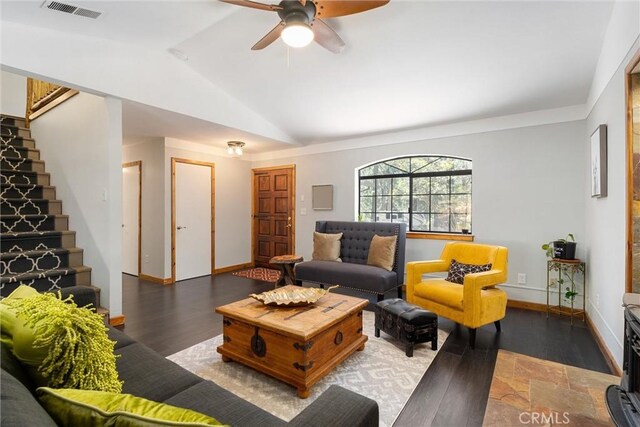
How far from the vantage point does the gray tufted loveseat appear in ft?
12.7

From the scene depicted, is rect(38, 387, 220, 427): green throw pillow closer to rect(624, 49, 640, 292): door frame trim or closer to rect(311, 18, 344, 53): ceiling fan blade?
rect(311, 18, 344, 53): ceiling fan blade

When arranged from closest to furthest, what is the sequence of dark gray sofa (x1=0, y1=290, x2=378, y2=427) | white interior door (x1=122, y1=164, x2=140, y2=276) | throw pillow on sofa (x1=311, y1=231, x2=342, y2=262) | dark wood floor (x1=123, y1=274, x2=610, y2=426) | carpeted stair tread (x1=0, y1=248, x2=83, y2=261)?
dark gray sofa (x1=0, y1=290, x2=378, y2=427) → dark wood floor (x1=123, y1=274, x2=610, y2=426) → carpeted stair tread (x1=0, y1=248, x2=83, y2=261) → throw pillow on sofa (x1=311, y1=231, x2=342, y2=262) → white interior door (x1=122, y1=164, x2=140, y2=276)

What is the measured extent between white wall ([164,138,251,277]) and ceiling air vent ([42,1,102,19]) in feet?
8.92

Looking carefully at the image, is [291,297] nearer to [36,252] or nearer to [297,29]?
[297,29]

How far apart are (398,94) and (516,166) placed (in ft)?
5.76

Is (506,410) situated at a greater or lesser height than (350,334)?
lesser

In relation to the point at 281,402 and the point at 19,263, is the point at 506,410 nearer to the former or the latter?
the point at 281,402

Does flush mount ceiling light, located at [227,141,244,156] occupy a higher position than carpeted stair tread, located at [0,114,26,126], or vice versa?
carpeted stair tread, located at [0,114,26,126]

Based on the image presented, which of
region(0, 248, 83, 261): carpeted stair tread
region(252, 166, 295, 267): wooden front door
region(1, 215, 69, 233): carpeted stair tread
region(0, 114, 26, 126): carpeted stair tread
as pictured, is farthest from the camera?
region(252, 166, 295, 267): wooden front door

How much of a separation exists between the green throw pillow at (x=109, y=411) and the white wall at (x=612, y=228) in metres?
2.80

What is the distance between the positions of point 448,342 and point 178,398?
7.91 ft

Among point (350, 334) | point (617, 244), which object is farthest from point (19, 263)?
point (617, 244)

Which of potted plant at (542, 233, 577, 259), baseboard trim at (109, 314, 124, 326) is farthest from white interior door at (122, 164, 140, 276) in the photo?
potted plant at (542, 233, 577, 259)

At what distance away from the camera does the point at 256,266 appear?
21.7 feet
